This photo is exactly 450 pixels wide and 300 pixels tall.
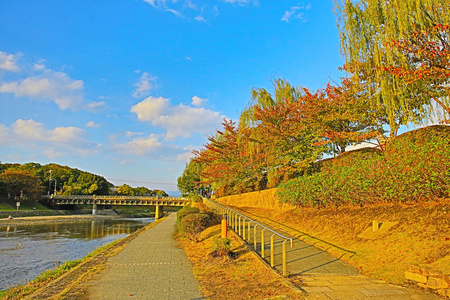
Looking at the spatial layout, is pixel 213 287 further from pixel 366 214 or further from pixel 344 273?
pixel 366 214

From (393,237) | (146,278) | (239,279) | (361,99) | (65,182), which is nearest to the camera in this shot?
(239,279)

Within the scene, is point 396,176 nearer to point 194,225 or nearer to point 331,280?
point 331,280

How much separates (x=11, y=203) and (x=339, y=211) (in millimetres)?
64525

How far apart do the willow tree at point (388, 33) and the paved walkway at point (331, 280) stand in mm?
4662

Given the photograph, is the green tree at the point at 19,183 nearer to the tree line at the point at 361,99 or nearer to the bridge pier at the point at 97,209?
the bridge pier at the point at 97,209

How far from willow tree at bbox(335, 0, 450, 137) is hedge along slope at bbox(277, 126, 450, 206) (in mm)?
858

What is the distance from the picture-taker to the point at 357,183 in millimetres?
9375

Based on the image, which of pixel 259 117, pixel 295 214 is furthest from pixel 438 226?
pixel 259 117

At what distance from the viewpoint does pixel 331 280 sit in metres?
5.91

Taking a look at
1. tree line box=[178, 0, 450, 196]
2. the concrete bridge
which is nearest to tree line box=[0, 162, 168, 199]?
the concrete bridge

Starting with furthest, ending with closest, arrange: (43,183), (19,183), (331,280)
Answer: (43,183) → (19,183) → (331,280)

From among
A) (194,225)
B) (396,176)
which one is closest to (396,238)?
(396,176)

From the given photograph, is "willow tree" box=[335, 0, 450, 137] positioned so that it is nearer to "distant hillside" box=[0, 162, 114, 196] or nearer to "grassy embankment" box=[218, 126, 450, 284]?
"grassy embankment" box=[218, 126, 450, 284]

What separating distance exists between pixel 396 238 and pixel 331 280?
7.62 ft
